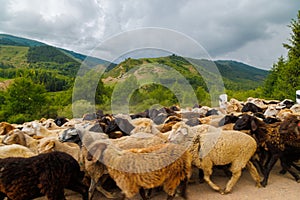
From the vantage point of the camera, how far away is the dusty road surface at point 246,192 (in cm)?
548

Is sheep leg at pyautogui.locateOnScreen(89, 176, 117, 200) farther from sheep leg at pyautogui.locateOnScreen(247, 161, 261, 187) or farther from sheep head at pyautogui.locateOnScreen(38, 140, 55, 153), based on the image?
sheep leg at pyautogui.locateOnScreen(247, 161, 261, 187)

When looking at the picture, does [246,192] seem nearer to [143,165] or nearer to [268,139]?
[268,139]

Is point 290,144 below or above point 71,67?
below

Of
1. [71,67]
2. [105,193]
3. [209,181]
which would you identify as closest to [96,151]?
[105,193]

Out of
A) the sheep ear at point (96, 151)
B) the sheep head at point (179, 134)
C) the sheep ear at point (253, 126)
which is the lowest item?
the sheep ear at point (96, 151)

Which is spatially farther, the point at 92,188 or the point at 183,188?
the point at 183,188

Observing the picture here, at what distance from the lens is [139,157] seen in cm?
477

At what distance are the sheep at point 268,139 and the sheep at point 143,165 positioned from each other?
7.53 feet

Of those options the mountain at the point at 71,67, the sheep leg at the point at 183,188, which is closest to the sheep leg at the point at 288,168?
the sheep leg at the point at 183,188

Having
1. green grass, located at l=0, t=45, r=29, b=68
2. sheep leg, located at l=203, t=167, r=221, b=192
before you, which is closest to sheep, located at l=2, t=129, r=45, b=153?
sheep leg, located at l=203, t=167, r=221, b=192

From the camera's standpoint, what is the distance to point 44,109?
3769 cm

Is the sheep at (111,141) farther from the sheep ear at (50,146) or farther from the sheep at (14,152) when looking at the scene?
the sheep at (14,152)

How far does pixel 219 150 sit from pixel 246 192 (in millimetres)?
1050

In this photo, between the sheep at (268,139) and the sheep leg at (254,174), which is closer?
the sheep leg at (254,174)
